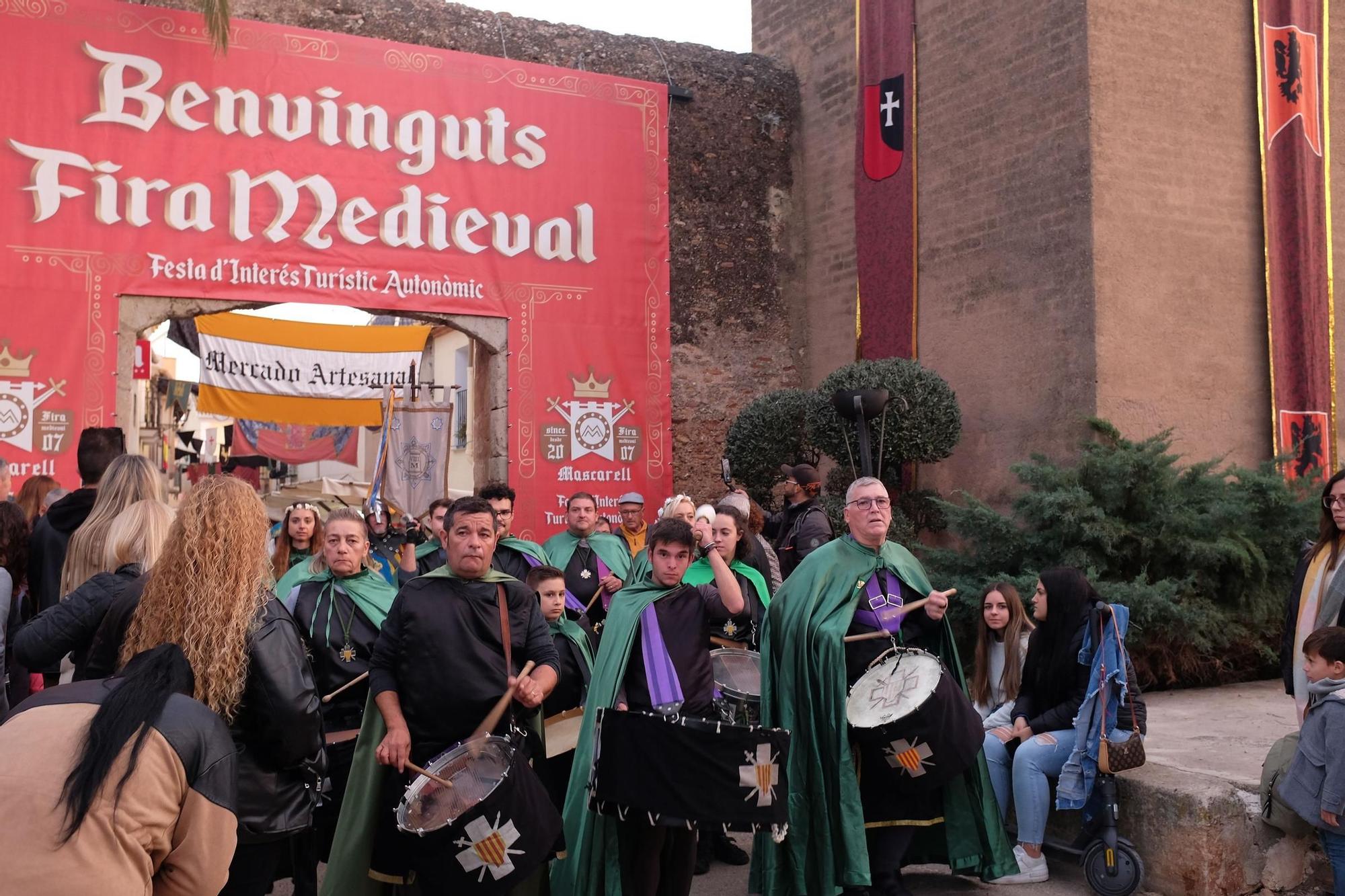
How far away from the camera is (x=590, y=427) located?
1202 cm

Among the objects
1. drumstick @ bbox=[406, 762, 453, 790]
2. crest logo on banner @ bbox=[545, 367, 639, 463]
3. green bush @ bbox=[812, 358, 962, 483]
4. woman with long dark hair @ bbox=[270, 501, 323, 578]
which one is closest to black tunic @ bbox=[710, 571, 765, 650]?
drumstick @ bbox=[406, 762, 453, 790]

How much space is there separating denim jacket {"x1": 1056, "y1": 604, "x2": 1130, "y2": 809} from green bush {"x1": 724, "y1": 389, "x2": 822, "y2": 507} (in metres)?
6.86

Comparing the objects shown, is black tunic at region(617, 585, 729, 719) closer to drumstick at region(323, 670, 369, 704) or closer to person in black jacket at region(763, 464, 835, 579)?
drumstick at region(323, 670, 369, 704)

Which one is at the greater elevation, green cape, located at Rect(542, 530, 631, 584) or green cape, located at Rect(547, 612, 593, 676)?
green cape, located at Rect(542, 530, 631, 584)

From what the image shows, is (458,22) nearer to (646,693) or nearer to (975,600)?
(975,600)

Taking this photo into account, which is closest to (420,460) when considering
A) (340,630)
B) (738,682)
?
(340,630)

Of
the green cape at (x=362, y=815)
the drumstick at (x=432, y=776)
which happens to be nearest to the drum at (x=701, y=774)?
the drumstick at (x=432, y=776)

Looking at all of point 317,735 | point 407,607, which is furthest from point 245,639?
point 407,607

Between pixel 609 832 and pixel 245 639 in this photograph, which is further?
pixel 609 832

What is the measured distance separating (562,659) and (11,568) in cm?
208

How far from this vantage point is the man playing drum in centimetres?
445

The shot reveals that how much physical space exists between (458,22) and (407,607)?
31.9 feet

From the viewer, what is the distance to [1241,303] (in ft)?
35.7

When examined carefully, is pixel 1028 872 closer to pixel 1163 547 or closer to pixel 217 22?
pixel 1163 547
